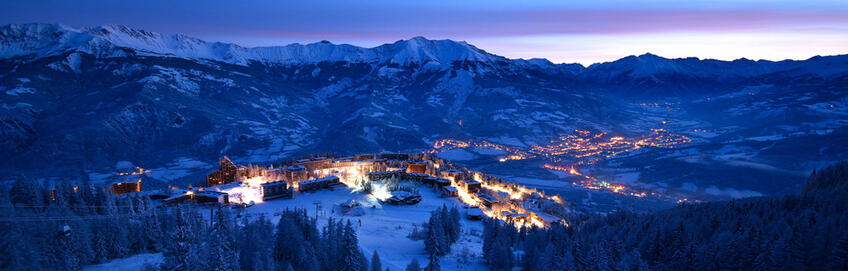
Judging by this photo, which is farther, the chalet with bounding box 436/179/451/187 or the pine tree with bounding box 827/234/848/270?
the chalet with bounding box 436/179/451/187

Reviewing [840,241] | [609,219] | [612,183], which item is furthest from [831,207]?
[612,183]

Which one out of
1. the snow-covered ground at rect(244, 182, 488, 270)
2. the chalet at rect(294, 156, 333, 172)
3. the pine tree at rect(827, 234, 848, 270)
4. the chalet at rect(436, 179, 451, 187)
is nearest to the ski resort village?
the snow-covered ground at rect(244, 182, 488, 270)

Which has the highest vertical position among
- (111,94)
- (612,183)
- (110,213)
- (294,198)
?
(111,94)

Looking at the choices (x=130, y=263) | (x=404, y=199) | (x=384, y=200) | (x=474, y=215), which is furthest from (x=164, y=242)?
(x=474, y=215)

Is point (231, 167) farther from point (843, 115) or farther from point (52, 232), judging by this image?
point (843, 115)

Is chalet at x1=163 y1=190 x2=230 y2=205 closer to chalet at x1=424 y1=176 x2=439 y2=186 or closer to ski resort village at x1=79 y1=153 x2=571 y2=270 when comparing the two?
ski resort village at x1=79 y1=153 x2=571 y2=270

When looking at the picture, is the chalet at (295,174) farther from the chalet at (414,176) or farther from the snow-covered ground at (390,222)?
the chalet at (414,176)

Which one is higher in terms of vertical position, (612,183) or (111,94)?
(111,94)

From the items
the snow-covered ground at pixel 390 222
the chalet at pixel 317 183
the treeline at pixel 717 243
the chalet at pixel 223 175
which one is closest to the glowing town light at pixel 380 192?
the snow-covered ground at pixel 390 222
